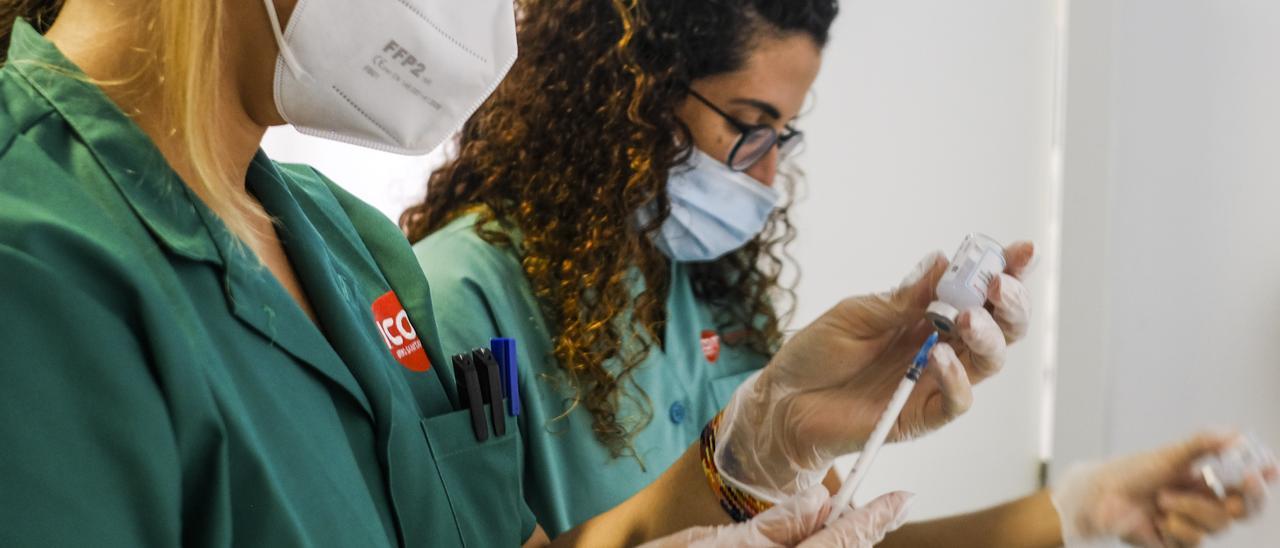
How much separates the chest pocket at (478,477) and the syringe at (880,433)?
296 mm

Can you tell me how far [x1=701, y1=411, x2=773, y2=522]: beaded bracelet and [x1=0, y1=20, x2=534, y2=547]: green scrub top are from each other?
32 centimetres

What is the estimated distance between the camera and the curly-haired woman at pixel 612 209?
1507 mm

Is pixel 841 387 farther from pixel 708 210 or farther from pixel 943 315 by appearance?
pixel 708 210

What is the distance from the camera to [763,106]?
161cm

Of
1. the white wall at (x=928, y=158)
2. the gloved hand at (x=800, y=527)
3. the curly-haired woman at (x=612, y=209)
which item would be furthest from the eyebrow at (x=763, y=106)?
the white wall at (x=928, y=158)

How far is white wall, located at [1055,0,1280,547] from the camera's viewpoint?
2246 mm

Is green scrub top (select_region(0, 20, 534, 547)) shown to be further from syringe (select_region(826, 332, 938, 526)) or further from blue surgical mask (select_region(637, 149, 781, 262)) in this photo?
blue surgical mask (select_region(637, 149, 781, 262))

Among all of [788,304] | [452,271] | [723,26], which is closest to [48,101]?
[452,271]

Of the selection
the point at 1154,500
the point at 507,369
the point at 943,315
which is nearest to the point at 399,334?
the point at 507,369

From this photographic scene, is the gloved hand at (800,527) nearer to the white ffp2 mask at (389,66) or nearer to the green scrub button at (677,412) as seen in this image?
the white ffp2 mask at (389,66)

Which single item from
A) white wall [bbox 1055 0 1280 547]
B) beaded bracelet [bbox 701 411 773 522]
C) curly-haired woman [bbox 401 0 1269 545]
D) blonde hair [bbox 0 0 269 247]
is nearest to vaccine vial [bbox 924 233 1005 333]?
beaded bracelet [bbox 701 411 773 522]

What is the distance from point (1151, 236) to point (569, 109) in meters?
1.43

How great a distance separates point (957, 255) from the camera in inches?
45.0

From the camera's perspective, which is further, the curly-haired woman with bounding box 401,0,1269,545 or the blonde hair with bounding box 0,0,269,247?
the curly-haired woman with bounding box 401,0,1269,545
